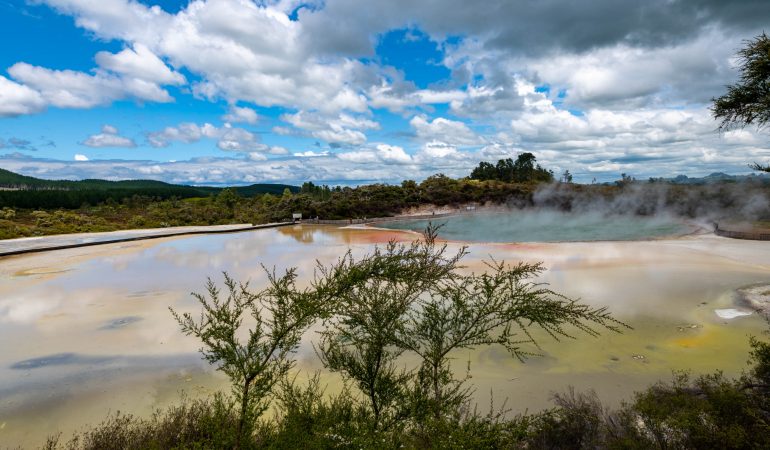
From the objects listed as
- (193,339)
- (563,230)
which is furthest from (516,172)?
(193,339)

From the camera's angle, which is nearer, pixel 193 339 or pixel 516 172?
pixel 193 339

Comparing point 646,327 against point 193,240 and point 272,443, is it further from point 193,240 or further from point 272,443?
point 193,240

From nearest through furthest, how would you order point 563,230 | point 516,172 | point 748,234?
point 748,234 < point 563,230 < point 516,172

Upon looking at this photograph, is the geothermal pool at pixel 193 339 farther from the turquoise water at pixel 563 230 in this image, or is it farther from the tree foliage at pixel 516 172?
the tree foliage at pixel 516 172

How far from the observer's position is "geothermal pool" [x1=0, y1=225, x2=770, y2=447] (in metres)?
10.6

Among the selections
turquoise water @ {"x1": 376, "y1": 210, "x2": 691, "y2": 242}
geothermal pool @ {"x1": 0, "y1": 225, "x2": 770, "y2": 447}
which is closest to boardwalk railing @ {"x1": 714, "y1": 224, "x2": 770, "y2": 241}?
geothermal pool @ {"x1": 0, "y1": 225, "x2": 770, "y2": 447}

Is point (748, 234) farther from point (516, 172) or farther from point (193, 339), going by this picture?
point (516, 172)

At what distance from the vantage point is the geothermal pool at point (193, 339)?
34.8 ft

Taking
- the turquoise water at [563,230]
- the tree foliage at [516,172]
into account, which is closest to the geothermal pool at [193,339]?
the turquoise water at [563,230]

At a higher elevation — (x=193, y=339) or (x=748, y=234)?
(x=748, y=234)

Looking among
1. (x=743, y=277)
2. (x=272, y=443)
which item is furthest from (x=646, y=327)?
(x=272, y=443)

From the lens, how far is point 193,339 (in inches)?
585

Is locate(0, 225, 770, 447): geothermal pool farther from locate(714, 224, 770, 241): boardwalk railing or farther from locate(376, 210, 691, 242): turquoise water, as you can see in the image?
locate(376, 210, 691, 242): turquoise water

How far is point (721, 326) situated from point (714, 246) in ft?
77.1
